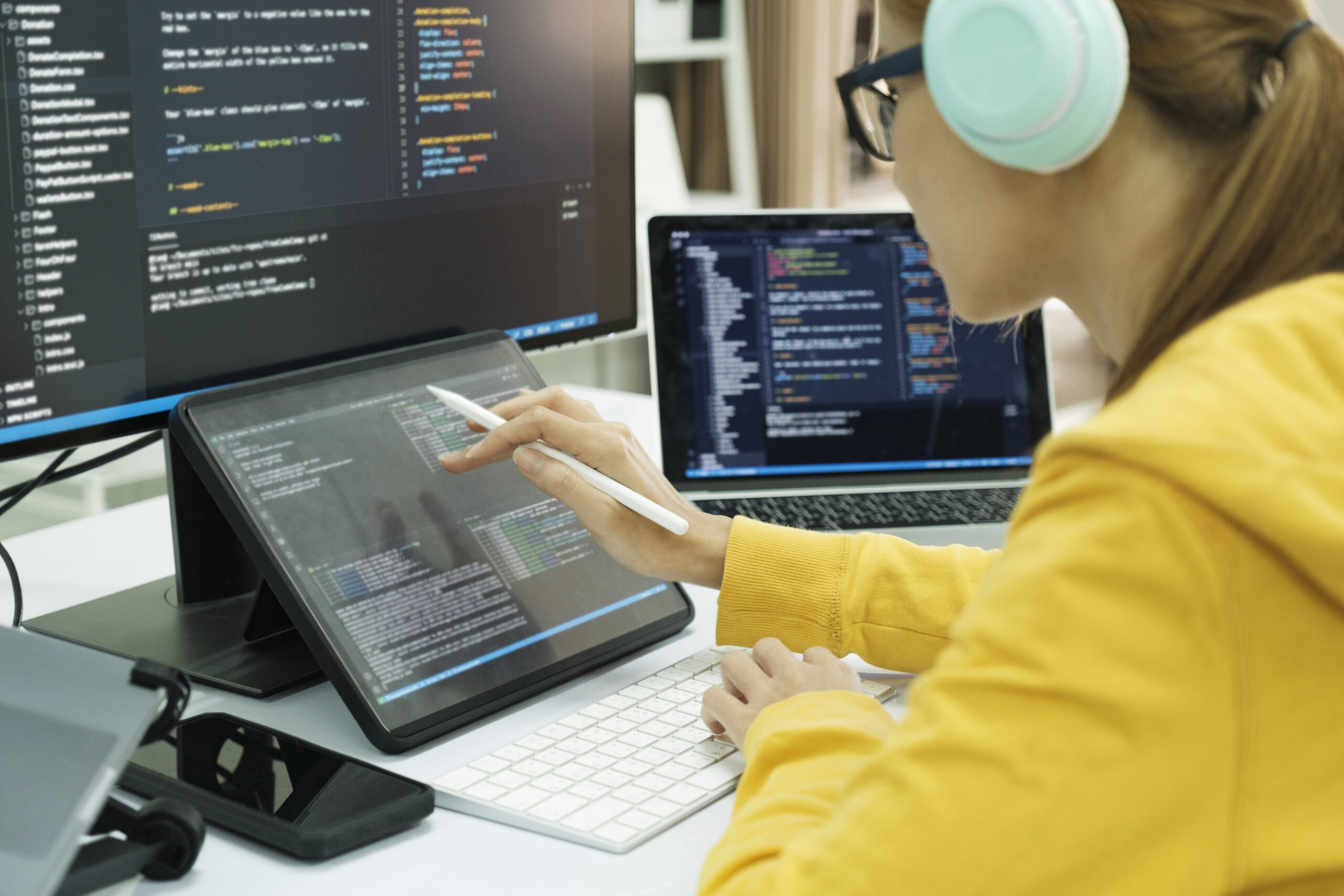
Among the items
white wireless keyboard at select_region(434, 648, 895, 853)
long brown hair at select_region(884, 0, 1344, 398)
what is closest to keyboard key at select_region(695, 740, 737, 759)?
white wireless keyboard at select_region(434, 648, 895, 853)

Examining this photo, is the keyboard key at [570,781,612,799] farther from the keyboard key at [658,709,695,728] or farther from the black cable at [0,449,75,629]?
the black cable at [0,449,75,629]

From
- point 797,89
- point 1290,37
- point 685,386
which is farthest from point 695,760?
point 797,89

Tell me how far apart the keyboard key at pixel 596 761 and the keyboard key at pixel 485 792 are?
52 mm

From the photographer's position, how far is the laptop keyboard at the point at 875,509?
1129 millimetres

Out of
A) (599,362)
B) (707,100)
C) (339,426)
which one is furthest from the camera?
(707,100)

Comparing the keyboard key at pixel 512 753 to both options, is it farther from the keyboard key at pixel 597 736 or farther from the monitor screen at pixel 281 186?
the monitor screen at pixel 281 186

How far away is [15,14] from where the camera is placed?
70cm

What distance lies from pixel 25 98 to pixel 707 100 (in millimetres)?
2872

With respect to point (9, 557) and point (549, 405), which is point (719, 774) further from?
point (9, 557)

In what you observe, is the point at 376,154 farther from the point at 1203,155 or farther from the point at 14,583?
the point at 1203,155

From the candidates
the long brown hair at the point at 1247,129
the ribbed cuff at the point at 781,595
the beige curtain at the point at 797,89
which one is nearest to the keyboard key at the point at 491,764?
the ribbed cuff at the point at 781,595

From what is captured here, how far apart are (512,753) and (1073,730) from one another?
0.38 meters

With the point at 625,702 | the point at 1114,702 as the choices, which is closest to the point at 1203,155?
the point at 1114,702

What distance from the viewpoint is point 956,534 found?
3.66 ft
